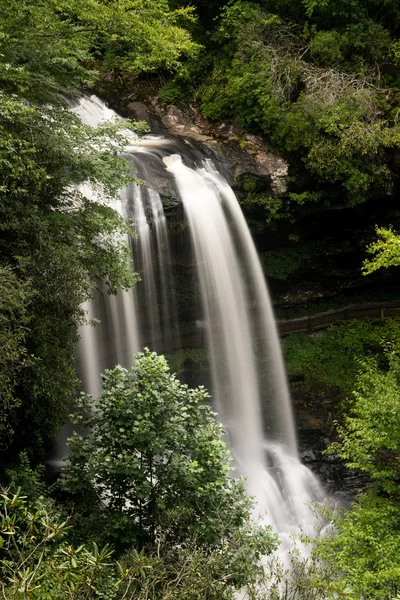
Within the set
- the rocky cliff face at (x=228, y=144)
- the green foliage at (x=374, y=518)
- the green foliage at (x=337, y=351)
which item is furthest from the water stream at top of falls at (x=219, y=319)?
the green foliage at (x=374, y=518)

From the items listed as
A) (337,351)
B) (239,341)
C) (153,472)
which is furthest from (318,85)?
(153,472)

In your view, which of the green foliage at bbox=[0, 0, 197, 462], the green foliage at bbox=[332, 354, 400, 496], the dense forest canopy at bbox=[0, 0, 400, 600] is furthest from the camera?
the green foliage at bbox=[332, 354, 400, 496]

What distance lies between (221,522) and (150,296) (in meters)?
7.55

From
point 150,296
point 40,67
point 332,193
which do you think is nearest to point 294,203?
point 332,193

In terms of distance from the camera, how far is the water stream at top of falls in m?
12.7

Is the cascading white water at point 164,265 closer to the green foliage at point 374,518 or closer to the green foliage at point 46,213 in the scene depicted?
the green foliage at point 46,213

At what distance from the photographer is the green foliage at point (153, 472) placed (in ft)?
23.3

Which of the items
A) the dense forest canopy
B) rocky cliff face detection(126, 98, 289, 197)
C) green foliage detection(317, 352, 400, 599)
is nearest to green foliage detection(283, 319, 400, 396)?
the dense forest canopy

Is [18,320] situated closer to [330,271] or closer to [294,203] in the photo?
[294,203]

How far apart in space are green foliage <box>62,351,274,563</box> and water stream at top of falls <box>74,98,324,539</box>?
468 cm

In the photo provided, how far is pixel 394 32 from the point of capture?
17031 mm

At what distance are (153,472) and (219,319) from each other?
7.70 m

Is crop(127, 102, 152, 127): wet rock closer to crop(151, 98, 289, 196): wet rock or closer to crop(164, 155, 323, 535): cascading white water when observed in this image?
crop(151, 98, 289, 196): wet rock

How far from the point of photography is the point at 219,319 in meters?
14.8
